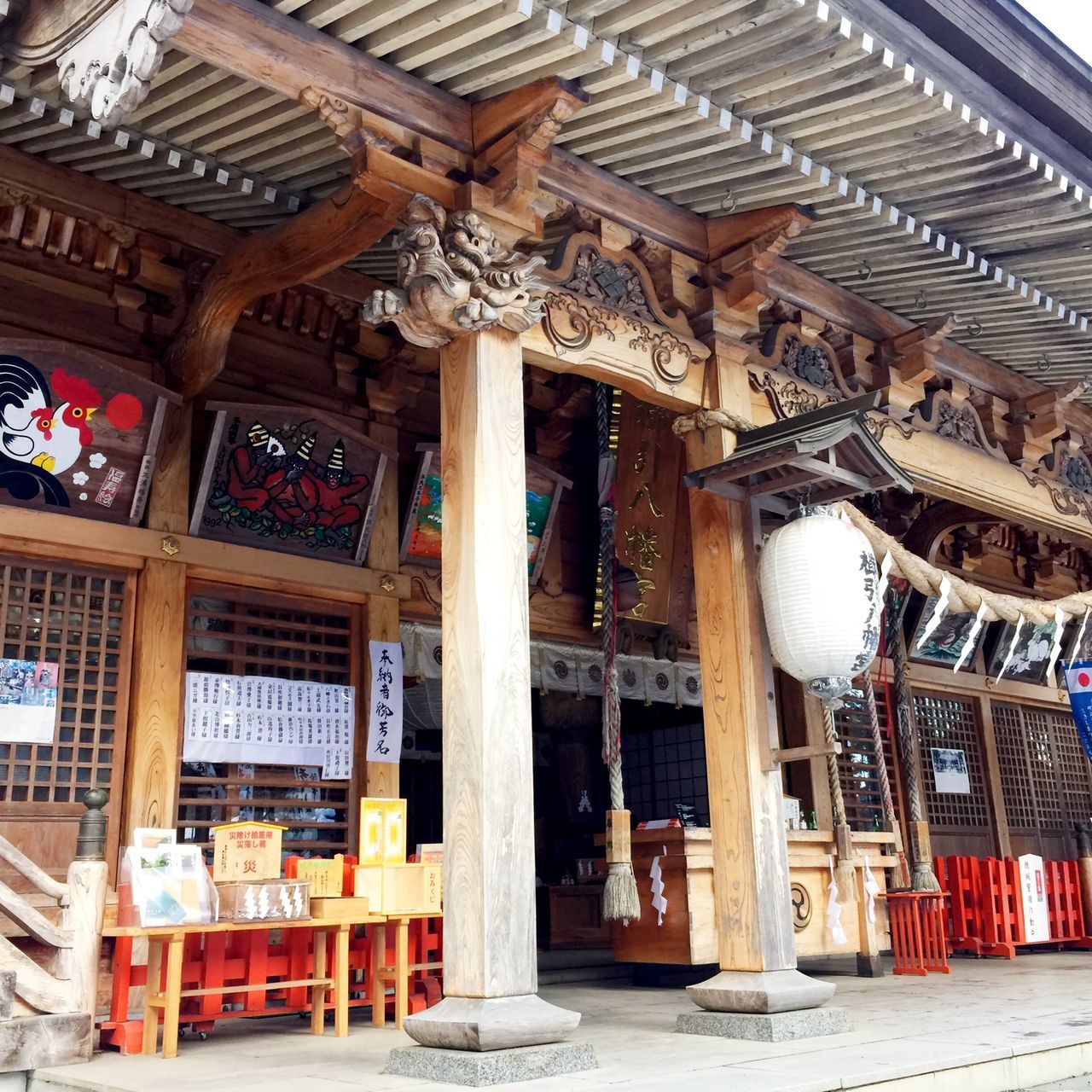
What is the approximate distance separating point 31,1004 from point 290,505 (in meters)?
3.29

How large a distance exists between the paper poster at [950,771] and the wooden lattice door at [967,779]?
0.02 m

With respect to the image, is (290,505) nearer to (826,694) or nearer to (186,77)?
(186,77)

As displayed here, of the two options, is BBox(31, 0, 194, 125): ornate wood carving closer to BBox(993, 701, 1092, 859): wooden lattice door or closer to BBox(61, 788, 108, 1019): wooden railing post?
BBox(61, 788, 108, 1019): wooden railing post

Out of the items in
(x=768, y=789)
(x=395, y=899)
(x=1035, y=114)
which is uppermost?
(x=1035, y=114)

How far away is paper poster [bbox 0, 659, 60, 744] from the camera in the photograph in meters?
5.93

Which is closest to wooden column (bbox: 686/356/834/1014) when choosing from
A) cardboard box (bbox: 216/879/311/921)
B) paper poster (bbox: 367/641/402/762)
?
cardboard box (bbox: 216/879/311/921)

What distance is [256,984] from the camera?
5648mm

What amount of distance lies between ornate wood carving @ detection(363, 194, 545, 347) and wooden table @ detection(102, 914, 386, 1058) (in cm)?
293

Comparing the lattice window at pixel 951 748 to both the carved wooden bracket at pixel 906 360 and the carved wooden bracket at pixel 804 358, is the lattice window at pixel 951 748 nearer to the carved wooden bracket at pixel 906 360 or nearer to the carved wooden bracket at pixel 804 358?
the carved wooden bracket at pixel 906 360

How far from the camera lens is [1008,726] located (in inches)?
484

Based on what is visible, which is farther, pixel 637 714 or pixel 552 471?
pixel 637 714

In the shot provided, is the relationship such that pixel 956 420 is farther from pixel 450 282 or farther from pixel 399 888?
pixel 399 888

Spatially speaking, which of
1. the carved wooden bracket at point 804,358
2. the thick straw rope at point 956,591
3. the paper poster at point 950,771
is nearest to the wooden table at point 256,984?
the thick straw rope at point 956,591

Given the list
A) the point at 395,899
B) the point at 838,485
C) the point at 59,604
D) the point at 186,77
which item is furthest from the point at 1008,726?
the point at 186,77
